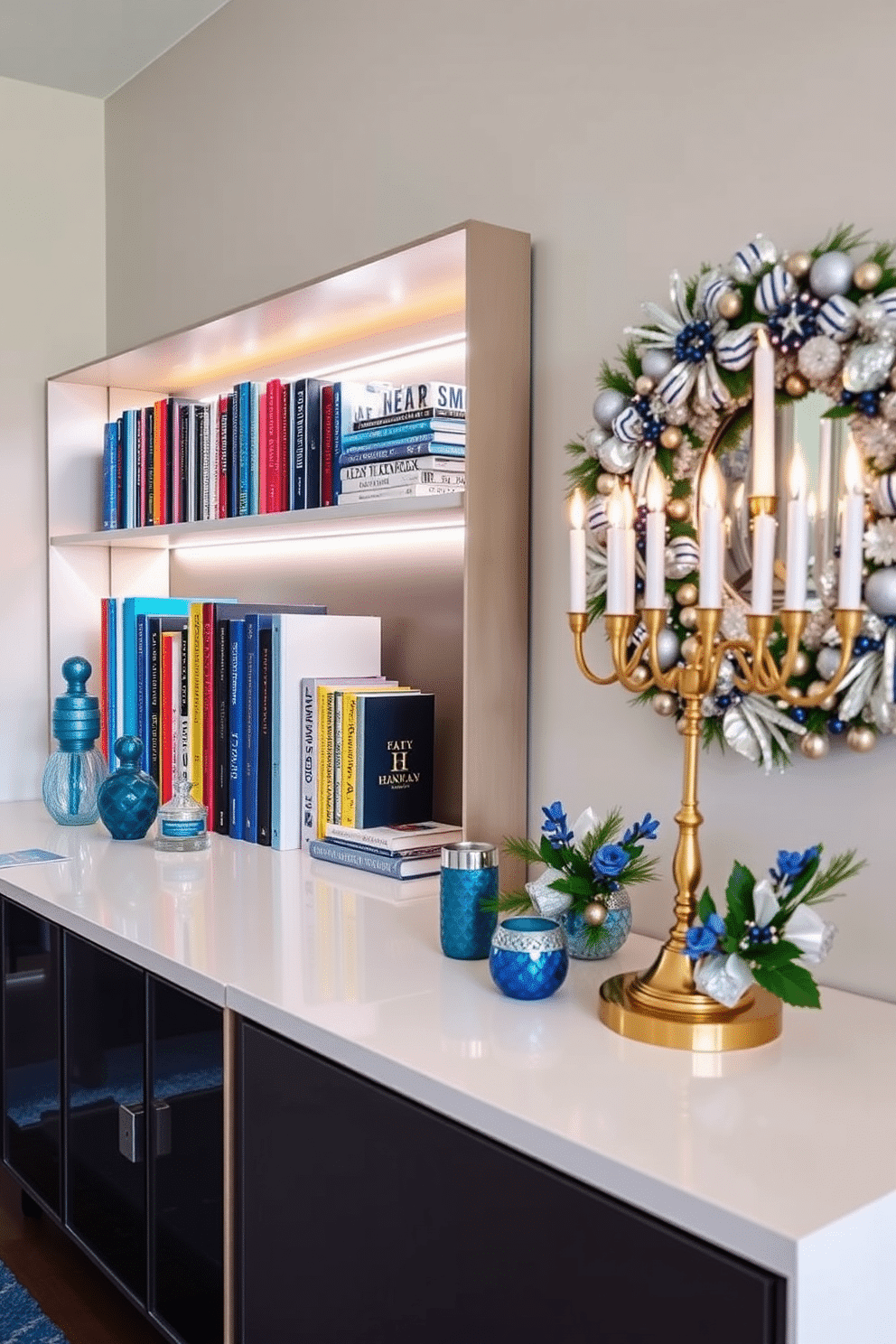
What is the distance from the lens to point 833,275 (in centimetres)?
123

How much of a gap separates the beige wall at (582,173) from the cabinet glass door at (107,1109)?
59 cm

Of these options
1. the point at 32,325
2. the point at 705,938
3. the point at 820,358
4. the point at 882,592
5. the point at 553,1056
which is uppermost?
the point at 32,325

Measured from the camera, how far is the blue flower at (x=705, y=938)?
1097 millimetres

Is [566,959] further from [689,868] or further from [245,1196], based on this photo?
[245,1196]

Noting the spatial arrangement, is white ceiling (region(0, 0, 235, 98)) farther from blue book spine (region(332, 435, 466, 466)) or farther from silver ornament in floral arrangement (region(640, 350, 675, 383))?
silver ornament in floral arrangement (region(640, 350, 675, 383))

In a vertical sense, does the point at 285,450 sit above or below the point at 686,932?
above

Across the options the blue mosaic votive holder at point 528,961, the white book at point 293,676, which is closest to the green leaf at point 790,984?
the blue mosaic votive holder at point 528,961

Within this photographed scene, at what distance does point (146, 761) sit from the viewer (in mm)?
2359

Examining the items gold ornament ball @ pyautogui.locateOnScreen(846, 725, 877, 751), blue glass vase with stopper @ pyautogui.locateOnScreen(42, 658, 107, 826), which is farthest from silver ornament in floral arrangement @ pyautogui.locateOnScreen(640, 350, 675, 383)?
blue glass vase with stopper @ pyautogui.locateOnScreen(42, 658, 107, 826)

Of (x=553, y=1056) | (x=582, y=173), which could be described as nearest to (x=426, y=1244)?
(x=553, y=1056)

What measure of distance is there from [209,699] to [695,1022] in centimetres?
124

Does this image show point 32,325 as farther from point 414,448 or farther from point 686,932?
point 686,932

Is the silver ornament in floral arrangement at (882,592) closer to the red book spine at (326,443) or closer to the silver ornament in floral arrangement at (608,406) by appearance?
the silver ornament in floral arrangement at (608,406)

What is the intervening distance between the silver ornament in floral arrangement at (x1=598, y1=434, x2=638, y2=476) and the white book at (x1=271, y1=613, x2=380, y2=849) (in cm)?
68
